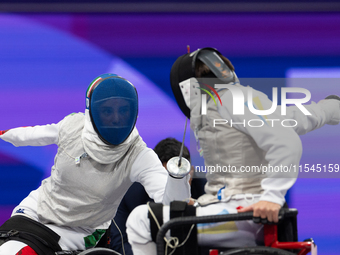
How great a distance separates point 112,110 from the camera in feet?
6.89

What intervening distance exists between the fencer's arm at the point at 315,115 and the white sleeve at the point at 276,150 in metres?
0.13

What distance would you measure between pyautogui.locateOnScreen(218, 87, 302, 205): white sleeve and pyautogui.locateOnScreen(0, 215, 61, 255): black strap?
113 centimetres

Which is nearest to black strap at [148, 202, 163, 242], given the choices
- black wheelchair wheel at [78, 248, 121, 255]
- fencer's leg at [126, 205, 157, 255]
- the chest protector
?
fencer's leg at [126, 205, 157, 255]

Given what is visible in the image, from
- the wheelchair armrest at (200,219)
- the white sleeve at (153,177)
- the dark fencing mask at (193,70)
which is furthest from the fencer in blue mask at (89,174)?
the wheelchair armrest at (200,219)

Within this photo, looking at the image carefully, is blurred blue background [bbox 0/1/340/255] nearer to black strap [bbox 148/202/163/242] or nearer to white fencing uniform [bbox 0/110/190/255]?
white fencing uniform [bbox 0/110/190/255]

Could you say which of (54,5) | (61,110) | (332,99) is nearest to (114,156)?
(332,99)

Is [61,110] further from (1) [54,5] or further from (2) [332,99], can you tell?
(2) [332,99]

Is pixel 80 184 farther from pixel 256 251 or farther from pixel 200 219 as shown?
pixel 256 251

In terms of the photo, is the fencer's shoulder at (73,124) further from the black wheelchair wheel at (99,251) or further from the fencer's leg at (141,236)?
the fencer's leg at (141,236)

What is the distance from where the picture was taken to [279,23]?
3.25 metres

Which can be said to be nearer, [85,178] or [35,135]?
[85,178]

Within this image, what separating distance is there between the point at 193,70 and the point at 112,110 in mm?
609

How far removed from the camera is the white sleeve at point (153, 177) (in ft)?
5.90

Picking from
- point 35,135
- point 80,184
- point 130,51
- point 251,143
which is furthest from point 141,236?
point 130,51
